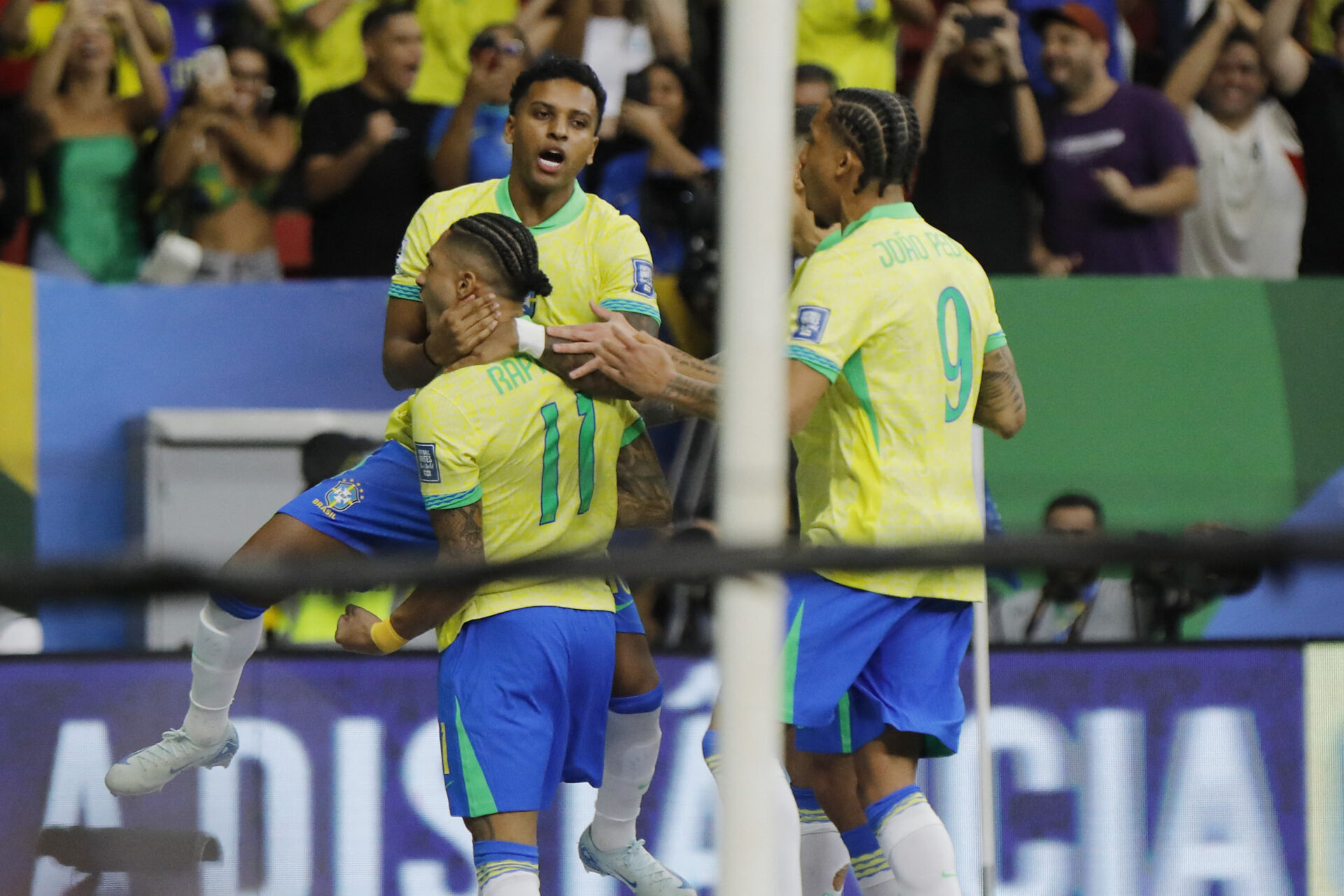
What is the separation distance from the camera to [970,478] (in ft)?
11.6

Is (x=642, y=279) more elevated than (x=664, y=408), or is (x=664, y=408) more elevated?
(x=642, y=279)

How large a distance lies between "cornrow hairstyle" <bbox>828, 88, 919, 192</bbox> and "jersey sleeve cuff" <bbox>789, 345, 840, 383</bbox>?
40 cm

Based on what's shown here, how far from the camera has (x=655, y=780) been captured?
4.84 metres

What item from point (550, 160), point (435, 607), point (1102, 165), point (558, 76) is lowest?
point (435, 607)

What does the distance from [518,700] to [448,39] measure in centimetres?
343

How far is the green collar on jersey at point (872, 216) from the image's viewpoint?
3477 millimetres

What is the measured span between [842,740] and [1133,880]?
5.98 feet

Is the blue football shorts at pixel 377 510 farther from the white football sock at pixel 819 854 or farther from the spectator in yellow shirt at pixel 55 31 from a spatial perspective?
the spectator in yellow shirt at pixel 55 31

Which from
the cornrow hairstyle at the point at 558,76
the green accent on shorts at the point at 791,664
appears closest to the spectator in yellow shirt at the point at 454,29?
the cornrow hairstyle at the point at 558,76

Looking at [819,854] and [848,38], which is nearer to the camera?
[819,854]

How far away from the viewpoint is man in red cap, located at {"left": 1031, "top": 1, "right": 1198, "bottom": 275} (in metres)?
5.89

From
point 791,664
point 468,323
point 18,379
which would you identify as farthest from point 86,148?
point 791,664

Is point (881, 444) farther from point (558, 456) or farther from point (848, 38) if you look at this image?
point (848, 38)

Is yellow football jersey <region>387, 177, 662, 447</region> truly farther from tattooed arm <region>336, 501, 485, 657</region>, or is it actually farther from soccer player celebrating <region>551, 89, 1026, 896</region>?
tattooed arm <region>336, 501, 485, 657</region>
